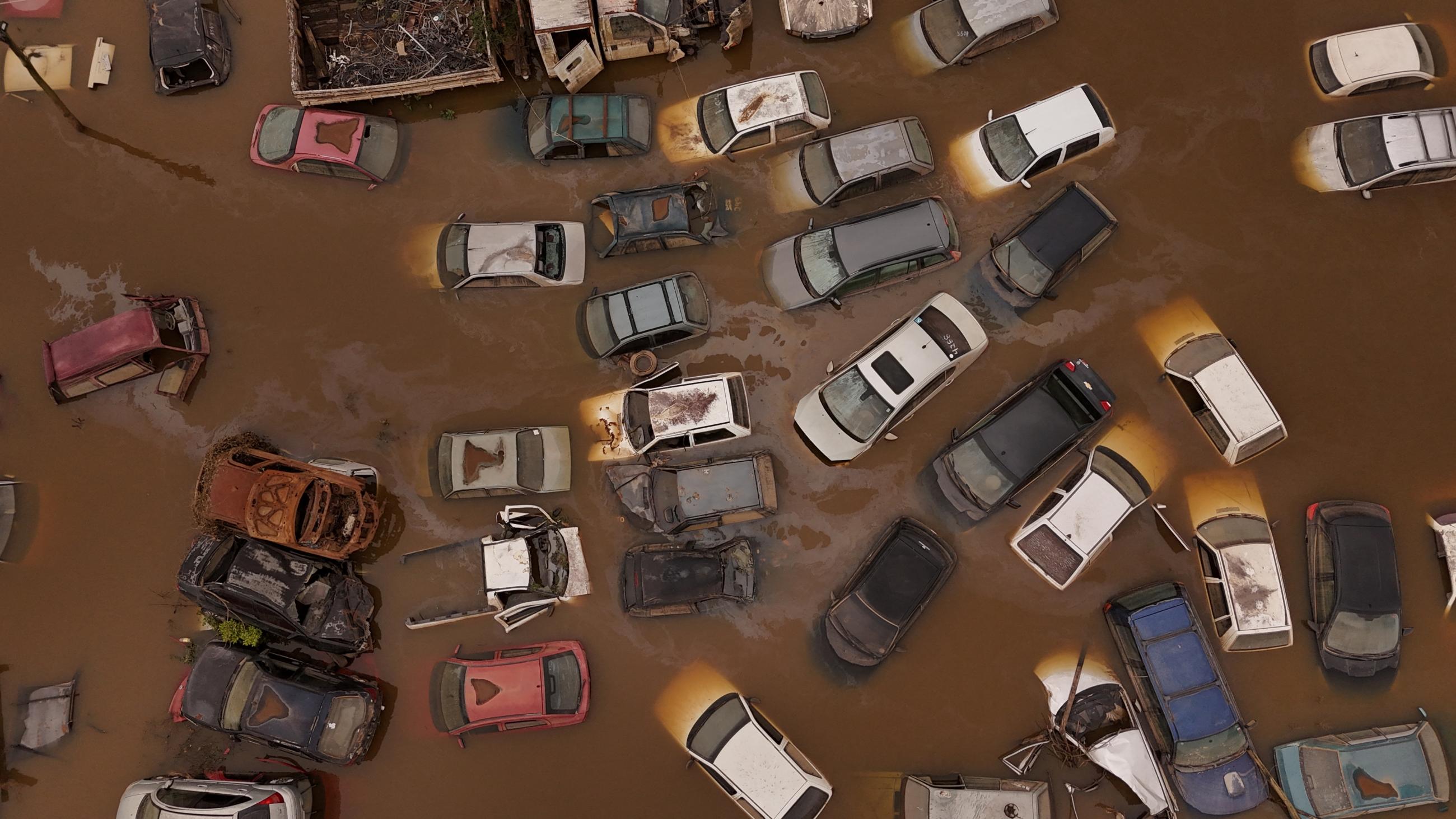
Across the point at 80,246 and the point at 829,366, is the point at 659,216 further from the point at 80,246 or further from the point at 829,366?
the point at 80,246

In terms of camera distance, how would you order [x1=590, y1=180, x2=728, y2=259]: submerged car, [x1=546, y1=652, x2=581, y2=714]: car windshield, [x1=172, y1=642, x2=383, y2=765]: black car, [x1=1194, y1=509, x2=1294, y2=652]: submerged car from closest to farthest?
1. [x1=1194, y1=509, x2=1294, y2=652]: submerged car
2. [x1=172, y1=642, x2=383, y2=765]: black car
3. [x1=546, y1=652, x2=581, y2=714]: car windshield
4. [x1=590, y1=180, x2=728, y2=259]: submerged car

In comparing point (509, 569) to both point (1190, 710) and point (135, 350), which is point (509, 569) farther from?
point (1190, 710)

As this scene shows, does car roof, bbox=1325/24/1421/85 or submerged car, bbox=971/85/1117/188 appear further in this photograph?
car roof, bbox=1325/24/1421/85

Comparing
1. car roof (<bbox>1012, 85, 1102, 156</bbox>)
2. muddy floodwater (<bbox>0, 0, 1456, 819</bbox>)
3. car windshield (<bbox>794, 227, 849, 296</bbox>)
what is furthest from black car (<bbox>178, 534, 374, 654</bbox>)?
car roof (<bbox>1012, 85, 1102, 156</bbox>)

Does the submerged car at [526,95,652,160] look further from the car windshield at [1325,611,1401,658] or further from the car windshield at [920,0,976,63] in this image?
the car windshield at [1325,611,1401,658]

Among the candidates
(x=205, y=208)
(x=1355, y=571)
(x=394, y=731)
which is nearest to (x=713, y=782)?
(x=394, y=731)

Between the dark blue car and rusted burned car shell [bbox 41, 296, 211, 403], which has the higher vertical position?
rusted burned car shell [bbox 41, 296, 211, 403]
